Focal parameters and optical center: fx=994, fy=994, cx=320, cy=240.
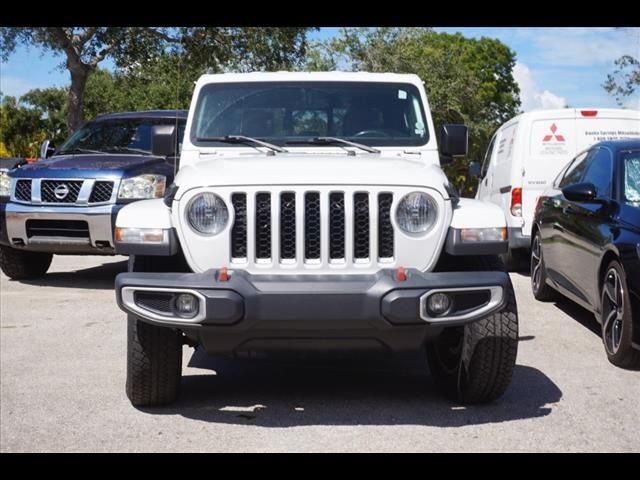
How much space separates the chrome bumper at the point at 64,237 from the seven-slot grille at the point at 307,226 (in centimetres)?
503

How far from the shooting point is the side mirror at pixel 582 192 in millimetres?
7168

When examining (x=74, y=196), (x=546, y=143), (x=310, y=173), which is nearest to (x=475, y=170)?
(x=546, y=143)

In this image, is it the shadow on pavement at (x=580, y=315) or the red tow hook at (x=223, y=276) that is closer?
the red tow hook at (x=223, y=276)

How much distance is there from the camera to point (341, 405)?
560 cm

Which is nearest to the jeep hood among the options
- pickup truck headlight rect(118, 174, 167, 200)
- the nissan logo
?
pickup truck headlight rect(118, 174, 167, 200)

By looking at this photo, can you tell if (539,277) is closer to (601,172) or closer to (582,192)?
(601,172)

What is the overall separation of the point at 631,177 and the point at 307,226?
3227 millimetres

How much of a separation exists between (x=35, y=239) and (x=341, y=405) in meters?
5.52

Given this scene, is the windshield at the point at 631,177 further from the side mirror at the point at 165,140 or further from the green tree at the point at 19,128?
the green tree at the point at 19,128

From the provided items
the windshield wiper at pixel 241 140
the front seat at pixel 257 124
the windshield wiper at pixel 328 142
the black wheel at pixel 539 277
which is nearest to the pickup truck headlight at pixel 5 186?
the windshield wiper at pixel 241 140

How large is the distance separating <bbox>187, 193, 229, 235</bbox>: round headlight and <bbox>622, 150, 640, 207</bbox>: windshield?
10.6ft

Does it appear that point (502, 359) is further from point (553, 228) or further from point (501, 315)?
point (553, 228)

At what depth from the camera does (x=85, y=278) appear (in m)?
11.5
